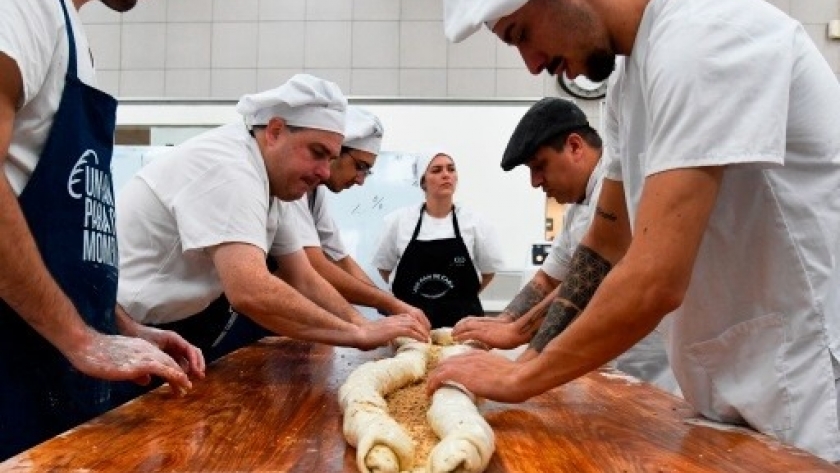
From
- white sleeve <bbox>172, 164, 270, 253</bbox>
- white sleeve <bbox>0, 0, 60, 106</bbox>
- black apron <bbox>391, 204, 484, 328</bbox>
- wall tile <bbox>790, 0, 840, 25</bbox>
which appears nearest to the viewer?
white sleeve <bbox>0, 0, 60, 106</bbox>

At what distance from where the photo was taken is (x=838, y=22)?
441cm

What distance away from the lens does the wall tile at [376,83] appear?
15.3 feet

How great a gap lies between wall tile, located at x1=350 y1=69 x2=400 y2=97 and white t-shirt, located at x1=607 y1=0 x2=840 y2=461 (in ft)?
11.7

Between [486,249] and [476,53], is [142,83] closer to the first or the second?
[476,53]

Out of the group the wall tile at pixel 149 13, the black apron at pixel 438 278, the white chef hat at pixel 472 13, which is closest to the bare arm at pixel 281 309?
the white chef hat at pixel 472 13

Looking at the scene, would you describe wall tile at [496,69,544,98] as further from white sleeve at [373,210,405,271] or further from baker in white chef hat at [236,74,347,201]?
baker in white chef hat at [236,74,347,201]

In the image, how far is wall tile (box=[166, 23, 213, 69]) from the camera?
479 cm

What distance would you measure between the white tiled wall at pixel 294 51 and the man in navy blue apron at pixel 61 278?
3.45 m

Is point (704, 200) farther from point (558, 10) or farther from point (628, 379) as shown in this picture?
point (628, 379)

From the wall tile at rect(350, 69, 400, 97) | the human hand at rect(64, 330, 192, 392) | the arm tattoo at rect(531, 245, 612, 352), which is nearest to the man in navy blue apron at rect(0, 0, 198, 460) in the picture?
the human hand at rect(64, 330, 192, 392)

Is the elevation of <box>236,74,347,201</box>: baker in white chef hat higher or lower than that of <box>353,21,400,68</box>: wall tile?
lower

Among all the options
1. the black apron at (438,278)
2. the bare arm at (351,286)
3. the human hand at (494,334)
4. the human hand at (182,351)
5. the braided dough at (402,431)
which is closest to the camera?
the braided dough at (402,431)

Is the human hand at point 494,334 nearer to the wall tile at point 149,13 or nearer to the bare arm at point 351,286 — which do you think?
the bare arm at point 351,286

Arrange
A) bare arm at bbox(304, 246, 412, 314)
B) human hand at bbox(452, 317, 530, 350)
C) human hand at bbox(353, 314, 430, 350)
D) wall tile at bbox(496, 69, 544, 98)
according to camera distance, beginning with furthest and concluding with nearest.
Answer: wall tile at bbox(496, 69, 544, 98)
bare arm at bbox(304, 246, 412, 314)
human hand at bbox(452, 317, 530, 350)
human hand at bbox(353, 314, 430, 350)
